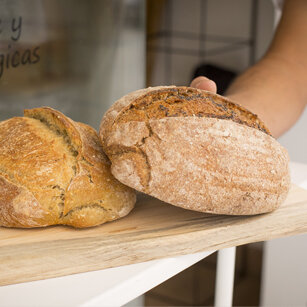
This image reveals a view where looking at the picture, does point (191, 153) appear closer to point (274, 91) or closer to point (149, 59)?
point (274, 91)

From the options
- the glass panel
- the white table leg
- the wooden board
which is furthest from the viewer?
the glass panel

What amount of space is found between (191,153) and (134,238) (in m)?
0.17

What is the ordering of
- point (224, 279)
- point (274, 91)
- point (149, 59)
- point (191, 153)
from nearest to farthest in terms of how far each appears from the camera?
point (191, 153), point (224, 279), point (274, 91), point (149, 59)

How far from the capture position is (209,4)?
289cm

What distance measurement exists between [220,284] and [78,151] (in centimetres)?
51

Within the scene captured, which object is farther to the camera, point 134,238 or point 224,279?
point 224,279

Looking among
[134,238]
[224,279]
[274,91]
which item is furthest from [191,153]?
[274,91]

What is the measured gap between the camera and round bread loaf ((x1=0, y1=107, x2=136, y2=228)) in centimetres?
75

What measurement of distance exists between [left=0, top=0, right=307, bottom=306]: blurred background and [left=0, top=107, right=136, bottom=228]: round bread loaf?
52cm

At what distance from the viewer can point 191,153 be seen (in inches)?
28.7

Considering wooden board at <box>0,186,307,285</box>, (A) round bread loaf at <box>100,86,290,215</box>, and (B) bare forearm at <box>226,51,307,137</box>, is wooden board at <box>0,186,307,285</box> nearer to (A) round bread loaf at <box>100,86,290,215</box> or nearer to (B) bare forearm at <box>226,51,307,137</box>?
(A) round bread loaf at <box>100,86,290,215</box>

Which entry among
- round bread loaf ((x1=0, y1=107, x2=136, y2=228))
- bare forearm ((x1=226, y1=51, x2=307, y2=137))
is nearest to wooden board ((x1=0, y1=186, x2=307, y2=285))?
round bread loaf ((x1=0, y1=107, x2=136, y2=228))

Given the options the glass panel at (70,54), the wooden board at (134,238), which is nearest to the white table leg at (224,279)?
the wooden board at (134,238)

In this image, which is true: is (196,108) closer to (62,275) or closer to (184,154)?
(184,154)
